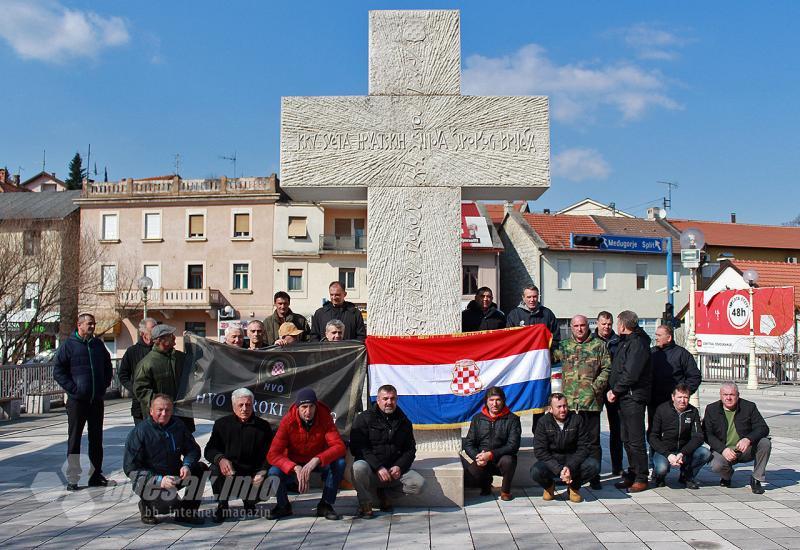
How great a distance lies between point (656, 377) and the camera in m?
8.01

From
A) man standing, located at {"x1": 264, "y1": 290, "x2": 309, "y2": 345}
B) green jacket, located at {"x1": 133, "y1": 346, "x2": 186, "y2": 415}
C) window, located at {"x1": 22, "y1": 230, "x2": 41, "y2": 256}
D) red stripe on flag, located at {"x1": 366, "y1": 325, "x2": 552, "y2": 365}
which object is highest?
window, located at {"x1": 22, "y1": 230, "x2": 41, "y2": 256}

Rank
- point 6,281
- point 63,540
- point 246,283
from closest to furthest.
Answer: point 63,540 < point 6,281 < point 246,283

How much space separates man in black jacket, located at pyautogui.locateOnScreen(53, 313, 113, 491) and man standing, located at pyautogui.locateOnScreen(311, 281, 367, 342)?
8.04 feet

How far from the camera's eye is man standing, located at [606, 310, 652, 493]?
7469 millimetres

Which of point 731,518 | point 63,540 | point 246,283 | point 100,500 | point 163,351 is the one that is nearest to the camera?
point 63,540

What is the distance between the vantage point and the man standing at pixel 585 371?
7.46 m

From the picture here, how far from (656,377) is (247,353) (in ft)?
14.9

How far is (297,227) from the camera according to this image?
4234cm

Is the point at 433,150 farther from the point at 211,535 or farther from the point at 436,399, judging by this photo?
the point at 211,535

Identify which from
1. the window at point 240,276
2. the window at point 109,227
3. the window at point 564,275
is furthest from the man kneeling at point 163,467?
the window at point 109,227

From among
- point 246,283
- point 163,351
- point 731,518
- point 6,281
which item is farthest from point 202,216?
point 731,518

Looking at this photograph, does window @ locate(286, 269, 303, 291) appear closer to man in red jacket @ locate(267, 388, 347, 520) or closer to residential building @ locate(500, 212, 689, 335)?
residential building @ locate(500, 212, 689, 335)

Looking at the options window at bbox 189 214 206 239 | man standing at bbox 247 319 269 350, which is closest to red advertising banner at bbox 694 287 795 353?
man standing at bbox 247 319 269 350

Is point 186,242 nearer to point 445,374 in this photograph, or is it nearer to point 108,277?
point 108,277
